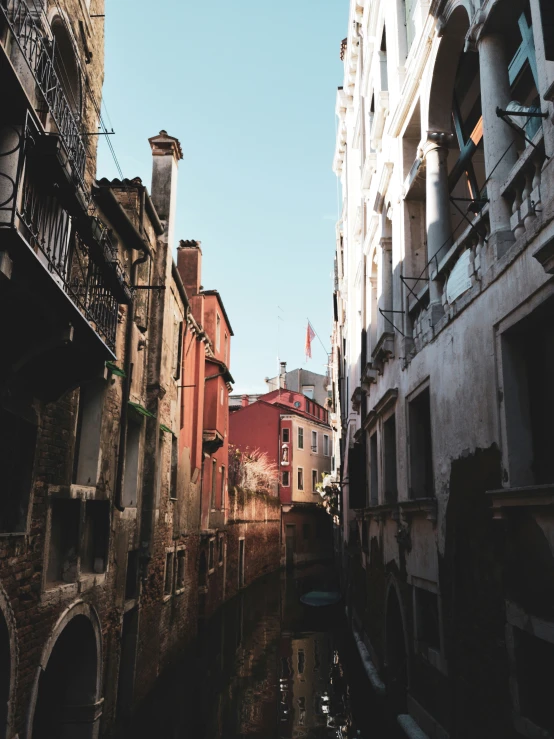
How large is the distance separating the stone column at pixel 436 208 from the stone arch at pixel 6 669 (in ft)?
18.6

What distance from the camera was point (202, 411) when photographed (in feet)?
61.9

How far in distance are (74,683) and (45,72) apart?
7.56 metres

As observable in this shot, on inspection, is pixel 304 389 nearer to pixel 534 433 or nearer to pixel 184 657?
pixel 184 657

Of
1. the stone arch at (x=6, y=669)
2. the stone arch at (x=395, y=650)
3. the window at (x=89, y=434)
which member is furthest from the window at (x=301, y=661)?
the stone arch at (x=6, y=669)

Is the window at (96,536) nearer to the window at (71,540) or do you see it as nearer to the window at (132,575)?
the window at (71,540)

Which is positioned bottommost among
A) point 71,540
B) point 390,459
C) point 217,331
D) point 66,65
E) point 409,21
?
point 71,540

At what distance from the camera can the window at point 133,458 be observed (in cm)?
1140

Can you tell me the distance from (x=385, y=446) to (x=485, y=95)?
22.0 feet

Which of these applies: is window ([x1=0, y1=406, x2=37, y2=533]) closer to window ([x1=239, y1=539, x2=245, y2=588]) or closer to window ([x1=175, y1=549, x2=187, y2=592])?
window ([x1=175, y1=549, x2=187, y2=592])

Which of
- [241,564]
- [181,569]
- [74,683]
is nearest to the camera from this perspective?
[74,683]

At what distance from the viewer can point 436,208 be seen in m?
8.42

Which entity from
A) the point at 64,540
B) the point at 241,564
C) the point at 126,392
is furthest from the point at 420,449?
the point at 241,564

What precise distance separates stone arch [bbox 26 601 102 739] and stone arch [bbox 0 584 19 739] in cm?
189

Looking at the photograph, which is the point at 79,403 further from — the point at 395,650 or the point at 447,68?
the point at 447,68
